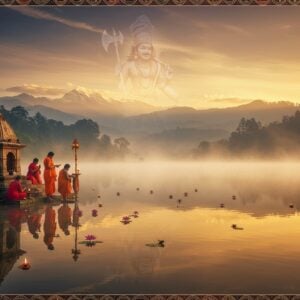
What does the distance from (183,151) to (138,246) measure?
16.1 feet

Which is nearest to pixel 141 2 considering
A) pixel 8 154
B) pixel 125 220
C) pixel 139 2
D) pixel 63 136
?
pixel 139 2

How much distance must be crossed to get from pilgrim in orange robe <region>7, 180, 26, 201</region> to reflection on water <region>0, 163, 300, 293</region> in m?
0.31

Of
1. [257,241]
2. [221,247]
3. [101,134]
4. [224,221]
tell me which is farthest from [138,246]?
[101,134]

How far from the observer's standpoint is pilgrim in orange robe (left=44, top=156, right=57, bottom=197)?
14664mm

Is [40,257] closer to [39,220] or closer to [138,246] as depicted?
[138,246]

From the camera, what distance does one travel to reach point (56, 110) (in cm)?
1276

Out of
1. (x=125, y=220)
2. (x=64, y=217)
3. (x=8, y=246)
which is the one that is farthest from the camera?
(x=64, y=217)

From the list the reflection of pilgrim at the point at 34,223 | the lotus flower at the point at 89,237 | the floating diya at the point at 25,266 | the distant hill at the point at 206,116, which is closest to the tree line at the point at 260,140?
the distant hill at the point at 206,116

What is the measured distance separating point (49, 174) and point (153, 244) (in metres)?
5.83

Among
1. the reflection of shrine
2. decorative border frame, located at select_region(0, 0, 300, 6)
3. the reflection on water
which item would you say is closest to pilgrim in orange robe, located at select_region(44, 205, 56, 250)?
the reflection on water

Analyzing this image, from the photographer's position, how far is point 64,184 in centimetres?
1530

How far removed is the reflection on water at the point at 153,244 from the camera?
8148mm

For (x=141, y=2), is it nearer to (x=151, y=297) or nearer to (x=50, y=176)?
(x=151, y=297)

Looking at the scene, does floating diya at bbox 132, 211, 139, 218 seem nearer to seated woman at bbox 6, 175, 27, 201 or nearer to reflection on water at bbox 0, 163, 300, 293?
reflection on water at bbox 0, 163, 300, 293
